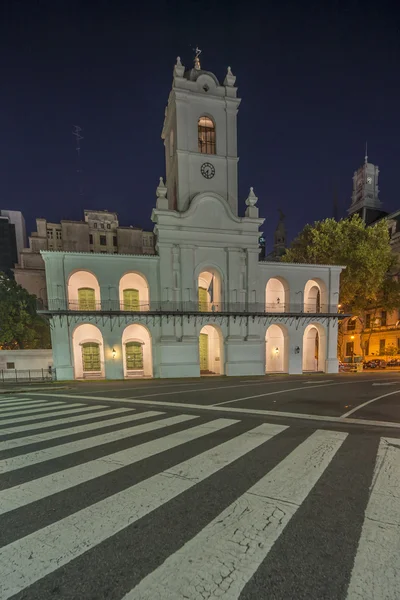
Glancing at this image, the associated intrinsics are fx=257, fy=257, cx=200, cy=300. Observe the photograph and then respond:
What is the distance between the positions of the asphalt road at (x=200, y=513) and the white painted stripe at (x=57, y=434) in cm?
5

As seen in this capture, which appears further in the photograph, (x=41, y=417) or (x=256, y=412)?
(x=256, y=412)

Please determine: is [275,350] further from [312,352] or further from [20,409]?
[20,409]

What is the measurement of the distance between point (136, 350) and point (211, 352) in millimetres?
7425

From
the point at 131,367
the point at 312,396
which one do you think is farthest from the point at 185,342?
the point at 312,396

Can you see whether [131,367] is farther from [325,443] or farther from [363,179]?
[363,179]

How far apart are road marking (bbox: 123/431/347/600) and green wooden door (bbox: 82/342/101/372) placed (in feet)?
70.7

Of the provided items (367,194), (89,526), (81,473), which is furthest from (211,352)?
(367,194)

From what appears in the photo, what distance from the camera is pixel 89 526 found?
9.23 feet

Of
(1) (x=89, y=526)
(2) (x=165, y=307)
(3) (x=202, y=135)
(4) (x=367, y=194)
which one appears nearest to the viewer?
(1) (x=89, y=526)

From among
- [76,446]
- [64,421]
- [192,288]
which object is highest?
[192,288]

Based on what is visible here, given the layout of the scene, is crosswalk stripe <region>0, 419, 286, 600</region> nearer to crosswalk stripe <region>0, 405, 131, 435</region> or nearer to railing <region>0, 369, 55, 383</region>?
crosswalk stripe <region>0, 405, 131, 435</region>

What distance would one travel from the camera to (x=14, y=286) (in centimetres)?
2906

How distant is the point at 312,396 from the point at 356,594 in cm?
978

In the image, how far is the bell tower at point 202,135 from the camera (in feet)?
75.4
